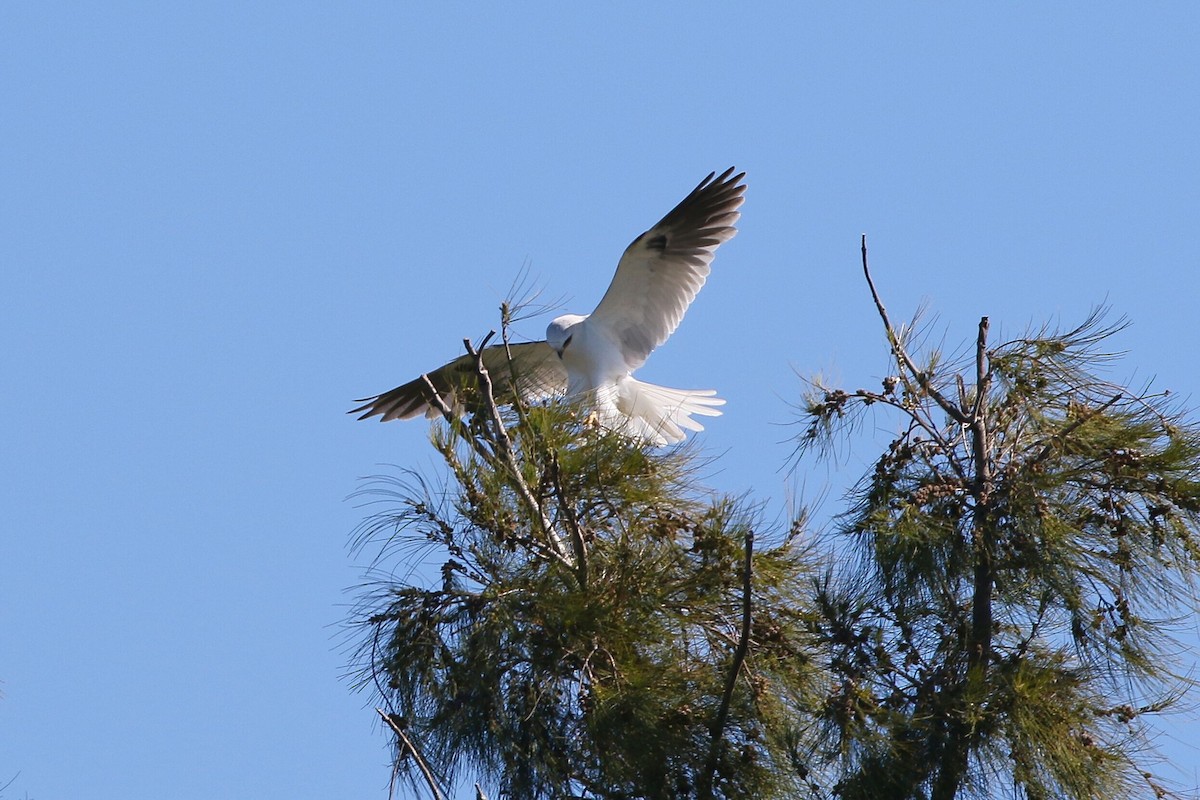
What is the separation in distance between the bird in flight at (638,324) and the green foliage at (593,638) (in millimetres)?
3227

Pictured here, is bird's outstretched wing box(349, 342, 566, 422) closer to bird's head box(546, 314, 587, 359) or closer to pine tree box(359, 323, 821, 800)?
bird's head box(546, 314, 587, 359)

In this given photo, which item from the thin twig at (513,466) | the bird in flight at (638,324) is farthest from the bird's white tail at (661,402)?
the thin twig at (513,466)

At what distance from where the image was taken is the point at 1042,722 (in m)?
3.35

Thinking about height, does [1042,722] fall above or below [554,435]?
below

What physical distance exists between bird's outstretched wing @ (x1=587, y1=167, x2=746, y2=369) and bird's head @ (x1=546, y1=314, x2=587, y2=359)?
0.15m

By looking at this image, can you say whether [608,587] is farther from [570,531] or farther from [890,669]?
[890,669]

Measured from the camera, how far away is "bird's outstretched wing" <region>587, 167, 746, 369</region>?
24.0 ft

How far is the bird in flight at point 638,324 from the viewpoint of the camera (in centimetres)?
712

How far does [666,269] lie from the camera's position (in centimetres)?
739

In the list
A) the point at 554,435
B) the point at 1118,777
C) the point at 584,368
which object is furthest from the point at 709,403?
the point at 1118,777

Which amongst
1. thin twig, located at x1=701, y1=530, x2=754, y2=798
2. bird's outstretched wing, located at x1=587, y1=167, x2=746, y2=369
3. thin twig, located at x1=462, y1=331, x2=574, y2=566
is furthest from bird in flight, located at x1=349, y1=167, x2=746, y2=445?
thin twig, located at x1=701, y1=530, x2=754, y2=798

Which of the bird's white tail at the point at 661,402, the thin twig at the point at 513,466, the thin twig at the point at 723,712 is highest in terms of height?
the bird's white tail at the point at 661,402

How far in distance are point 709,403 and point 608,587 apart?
417 cm

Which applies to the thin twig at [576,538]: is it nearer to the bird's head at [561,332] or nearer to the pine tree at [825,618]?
the pine tree at [825,618]
